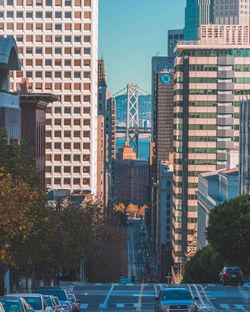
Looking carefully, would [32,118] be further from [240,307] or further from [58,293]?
[58,293]

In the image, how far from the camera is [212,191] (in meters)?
128

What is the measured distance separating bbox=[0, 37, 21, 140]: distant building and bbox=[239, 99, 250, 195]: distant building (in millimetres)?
50623

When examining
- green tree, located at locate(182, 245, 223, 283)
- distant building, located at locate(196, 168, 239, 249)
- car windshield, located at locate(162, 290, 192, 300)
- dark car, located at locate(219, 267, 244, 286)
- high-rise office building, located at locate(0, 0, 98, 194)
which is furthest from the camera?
high-rise office building, located at locate(0, 0, 98, 194)

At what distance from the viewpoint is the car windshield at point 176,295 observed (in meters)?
34.5

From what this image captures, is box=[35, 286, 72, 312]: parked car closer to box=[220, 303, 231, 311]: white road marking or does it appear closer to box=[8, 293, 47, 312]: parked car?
box=[8, 293, 47, 312]: parked car

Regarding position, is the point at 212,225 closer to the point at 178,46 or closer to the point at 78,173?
the point at 78,173

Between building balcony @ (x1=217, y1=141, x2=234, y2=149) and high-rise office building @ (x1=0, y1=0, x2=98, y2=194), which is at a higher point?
high-rise office building @ (x1=0, y1=0, x2=98, y2=194)

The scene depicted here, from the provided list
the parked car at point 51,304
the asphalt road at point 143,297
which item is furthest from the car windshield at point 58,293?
the asphalt road at point 143,297

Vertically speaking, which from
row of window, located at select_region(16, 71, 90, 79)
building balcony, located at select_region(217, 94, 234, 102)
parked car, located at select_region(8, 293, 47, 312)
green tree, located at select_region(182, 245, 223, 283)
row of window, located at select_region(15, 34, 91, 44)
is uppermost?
row of window, located at select_region(15, 34, 91, 44)

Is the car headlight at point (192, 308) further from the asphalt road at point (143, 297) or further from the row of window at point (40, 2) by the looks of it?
the row of window at point (40, 2)

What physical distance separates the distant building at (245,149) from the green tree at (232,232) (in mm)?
31721

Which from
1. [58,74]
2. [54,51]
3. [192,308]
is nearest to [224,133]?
[58,74]

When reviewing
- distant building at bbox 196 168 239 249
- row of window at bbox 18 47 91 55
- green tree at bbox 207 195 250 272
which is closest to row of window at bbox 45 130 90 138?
row of window at bbox 18 47 91 55

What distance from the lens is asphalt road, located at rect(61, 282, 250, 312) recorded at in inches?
1692
